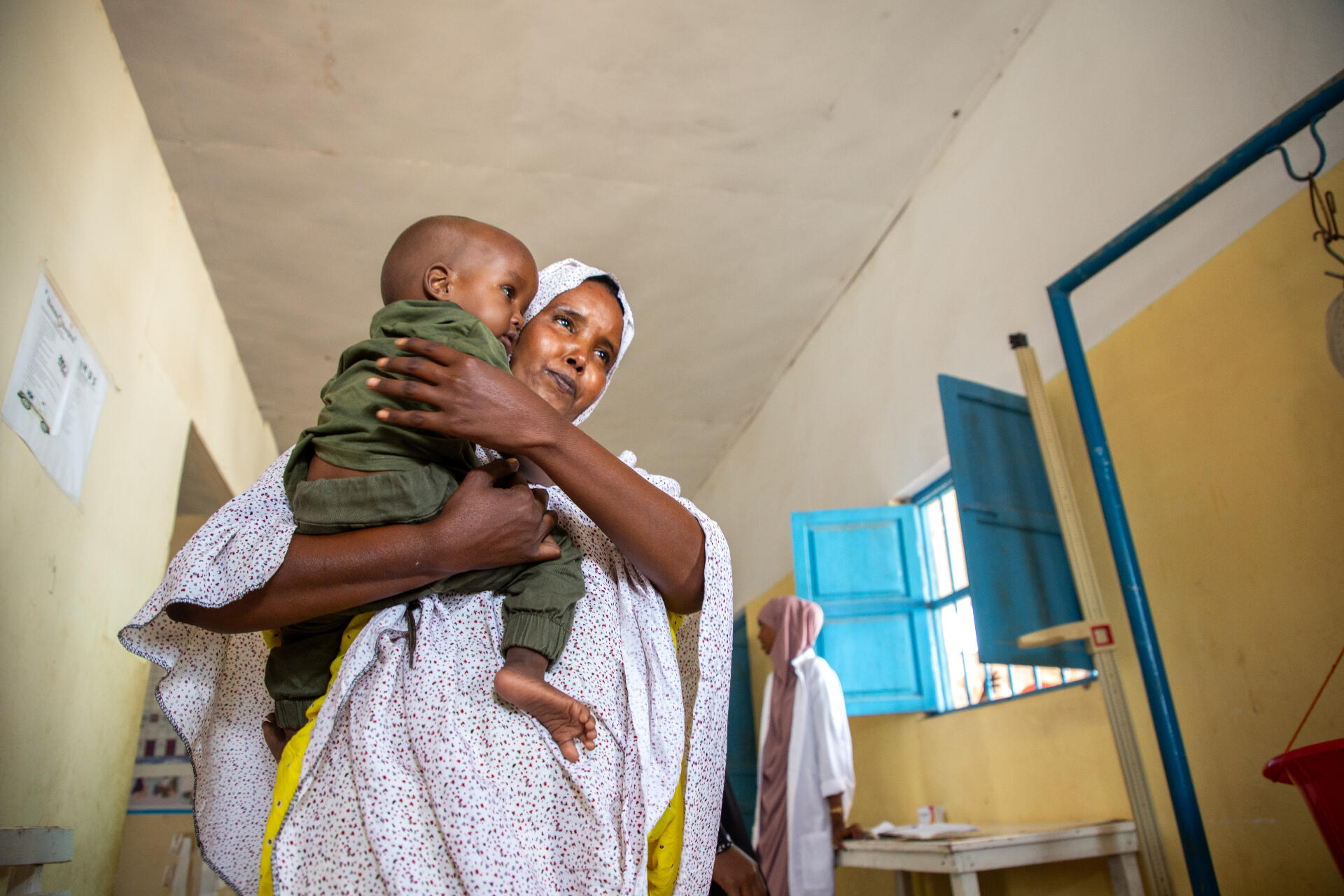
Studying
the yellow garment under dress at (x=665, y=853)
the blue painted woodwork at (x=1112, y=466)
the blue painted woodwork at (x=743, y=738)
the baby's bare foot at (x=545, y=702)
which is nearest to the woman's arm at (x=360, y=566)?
the baby's bare foot at (x=545, y=702)

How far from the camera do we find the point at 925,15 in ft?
12.9

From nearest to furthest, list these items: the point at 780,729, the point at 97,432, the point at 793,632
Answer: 1. the point at 97,432
2. the point at 780,729
3. the point at 793,632

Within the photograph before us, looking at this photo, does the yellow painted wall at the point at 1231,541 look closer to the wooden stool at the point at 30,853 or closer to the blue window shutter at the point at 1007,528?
the blue window shutter at the point at 1007,528

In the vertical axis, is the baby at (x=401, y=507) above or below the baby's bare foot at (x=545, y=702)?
above

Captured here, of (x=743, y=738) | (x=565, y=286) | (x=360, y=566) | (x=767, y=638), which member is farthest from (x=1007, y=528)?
(x=743, y=738)

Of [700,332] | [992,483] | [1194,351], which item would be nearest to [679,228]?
[700,332]

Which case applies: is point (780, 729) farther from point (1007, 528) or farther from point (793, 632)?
point (1007, 528)

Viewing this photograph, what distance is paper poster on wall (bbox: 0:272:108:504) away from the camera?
2.29 meters

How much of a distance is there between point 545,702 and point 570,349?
647 millimetres

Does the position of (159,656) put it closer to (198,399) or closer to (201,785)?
(201,785)

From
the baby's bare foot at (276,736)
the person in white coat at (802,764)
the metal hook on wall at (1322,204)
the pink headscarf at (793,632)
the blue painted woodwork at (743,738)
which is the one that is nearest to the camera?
the baby's bare foot at (276,736)

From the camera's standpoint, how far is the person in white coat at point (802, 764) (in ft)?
12.6

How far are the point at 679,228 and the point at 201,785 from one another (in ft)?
14.9

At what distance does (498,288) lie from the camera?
49.0 inches
